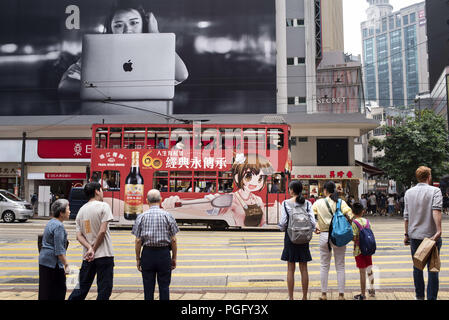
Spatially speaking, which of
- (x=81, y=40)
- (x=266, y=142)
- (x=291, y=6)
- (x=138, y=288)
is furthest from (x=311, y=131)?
(x=138, y=288)

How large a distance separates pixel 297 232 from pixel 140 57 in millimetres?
30452

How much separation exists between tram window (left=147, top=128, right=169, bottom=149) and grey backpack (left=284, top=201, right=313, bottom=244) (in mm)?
12006

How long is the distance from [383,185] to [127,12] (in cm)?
7279

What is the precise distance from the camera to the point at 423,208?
5.77 m

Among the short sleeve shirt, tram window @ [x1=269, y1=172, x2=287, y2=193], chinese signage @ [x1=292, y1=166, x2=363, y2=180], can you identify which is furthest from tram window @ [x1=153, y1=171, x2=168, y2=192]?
chinese signage @ [x1=292, y1=166, x2=363, y2=180]

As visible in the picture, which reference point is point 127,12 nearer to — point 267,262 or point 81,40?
point 81,40

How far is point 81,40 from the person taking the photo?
35219 mm

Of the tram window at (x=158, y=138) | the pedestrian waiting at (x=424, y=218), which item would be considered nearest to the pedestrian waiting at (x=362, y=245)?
the pedestrian waiting at (x=424, y=218)

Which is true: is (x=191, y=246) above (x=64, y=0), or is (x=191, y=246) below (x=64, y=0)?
below

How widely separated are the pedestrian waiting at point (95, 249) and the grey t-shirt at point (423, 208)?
13.2ft

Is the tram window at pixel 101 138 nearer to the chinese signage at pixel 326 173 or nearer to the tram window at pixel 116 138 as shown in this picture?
the tram window at pixel 116 138

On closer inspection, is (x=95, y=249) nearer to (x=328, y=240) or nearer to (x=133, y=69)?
(x=328, y=240)

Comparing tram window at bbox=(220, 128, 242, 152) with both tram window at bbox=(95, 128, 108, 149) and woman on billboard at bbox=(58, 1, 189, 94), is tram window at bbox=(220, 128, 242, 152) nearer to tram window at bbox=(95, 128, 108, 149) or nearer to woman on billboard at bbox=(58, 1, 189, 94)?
tram window at bbox=(95, 128, 108, 149)

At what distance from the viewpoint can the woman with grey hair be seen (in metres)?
5.21
